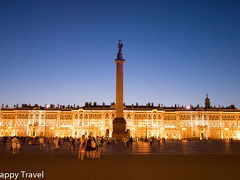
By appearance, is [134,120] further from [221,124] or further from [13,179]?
[13,179]

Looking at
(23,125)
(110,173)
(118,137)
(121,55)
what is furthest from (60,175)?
(23,125)

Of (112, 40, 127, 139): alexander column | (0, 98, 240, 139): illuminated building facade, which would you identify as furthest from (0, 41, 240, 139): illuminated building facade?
(112, 40, 127, 139): alexander column

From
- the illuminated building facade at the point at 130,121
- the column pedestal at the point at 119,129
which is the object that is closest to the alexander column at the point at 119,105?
the column pedestal at the point at 119,129

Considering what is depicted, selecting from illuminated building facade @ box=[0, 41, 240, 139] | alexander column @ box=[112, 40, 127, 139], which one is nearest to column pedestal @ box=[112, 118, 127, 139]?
alexander column @ box=[112, 40, 127, 139]

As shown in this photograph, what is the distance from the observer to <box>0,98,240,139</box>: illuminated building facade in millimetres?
84938

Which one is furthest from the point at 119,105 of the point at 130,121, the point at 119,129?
the point at 130,121

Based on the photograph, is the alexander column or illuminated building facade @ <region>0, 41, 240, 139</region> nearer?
the alexander column

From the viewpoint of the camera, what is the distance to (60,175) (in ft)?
30.4

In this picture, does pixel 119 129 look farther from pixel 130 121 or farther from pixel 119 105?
pixel 130 121

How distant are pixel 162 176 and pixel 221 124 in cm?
8328

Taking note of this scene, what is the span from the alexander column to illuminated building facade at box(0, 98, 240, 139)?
46.4 m

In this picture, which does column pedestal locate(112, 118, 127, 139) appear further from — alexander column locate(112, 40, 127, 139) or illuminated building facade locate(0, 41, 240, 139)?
→ illuminated building facade locate(0, 41, 240, 139)

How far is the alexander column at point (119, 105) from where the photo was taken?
122ft

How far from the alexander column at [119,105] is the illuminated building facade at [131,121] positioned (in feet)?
152
